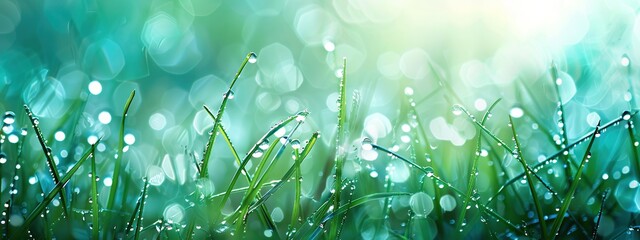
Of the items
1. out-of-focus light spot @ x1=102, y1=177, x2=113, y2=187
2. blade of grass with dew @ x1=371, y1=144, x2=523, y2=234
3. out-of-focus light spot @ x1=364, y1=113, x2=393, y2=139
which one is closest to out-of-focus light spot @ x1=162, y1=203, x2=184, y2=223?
out-of-focus light spot @ x1=102, y1=177, x2=113, y2=187

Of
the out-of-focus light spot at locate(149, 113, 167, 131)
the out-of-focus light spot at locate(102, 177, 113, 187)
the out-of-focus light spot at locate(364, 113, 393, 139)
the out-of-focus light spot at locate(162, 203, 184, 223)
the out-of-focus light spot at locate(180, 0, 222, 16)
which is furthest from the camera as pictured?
the out-of-focus light spot at locate(180, 0, 222, 16)

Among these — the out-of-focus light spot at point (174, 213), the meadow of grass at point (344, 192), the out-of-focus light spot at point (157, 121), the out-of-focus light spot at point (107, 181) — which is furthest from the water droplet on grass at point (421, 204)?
the out-of-focus light spot at point (157, 121)

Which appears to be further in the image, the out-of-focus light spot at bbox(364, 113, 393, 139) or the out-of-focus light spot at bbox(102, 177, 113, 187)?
the out-of-focus light spot at bbox(364, 113, 393, 139)

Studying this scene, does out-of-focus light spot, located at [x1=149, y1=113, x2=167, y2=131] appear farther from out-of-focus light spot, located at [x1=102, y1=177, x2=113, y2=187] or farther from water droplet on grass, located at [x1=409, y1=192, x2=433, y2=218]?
water droplet on grass, located at [x1=409, y1=192, x2=433, y2=218]

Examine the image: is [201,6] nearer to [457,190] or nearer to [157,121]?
[157,121]

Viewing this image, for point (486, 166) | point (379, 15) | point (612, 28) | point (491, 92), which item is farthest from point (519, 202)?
point (379, 15)

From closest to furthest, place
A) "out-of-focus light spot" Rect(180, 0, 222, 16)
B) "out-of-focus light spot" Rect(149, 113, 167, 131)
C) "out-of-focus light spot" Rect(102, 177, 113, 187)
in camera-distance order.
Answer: "out-of-focus light spot" Rect(102, 177, 113, 187)
"out-of-focus light spot" Rect(149, 113, 167, 131)
"out-of-focus light spot" Rect(180, 0, 222, 16)

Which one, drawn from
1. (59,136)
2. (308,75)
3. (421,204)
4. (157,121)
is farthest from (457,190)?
(308,75)
